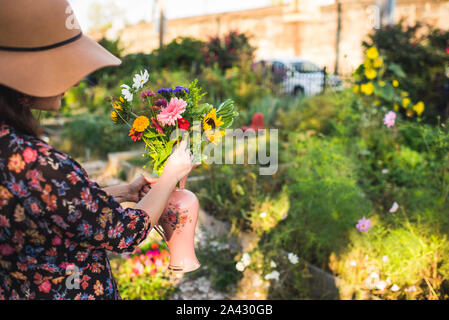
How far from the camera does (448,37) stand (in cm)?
645

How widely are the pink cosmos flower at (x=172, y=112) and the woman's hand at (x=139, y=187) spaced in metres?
0.21

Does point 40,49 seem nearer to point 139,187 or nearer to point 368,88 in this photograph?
point 139,187

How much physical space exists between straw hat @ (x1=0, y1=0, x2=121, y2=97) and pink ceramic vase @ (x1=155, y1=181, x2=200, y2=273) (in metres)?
0.56

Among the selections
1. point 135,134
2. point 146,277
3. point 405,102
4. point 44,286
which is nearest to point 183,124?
point 135,134

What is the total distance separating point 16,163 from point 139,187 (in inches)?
22.2

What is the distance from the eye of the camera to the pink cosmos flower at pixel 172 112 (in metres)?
1.57

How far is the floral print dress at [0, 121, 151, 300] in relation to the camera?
1.11 meters

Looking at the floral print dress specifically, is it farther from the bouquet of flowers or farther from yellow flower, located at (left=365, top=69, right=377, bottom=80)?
yellow flower, located at (left=365, top=69, right=377, bottom=80)

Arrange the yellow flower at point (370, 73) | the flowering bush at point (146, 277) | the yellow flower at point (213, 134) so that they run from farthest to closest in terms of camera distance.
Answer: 1. the yellow flower at point (370, 73)
2. the flowering bush at point (146, 277)
3. the yellow flower at point (213, 134)

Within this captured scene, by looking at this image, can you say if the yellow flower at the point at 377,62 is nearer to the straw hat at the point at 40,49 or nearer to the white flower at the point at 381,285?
the white flower at the point at 381,285

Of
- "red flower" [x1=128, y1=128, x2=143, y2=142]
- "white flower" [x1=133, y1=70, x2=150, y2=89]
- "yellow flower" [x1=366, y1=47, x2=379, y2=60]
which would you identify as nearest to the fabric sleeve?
"red flower" [x1=128, y1=128, x2=143, y2=142]

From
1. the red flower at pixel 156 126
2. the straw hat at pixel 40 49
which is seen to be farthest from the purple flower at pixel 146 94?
the straw hat at pixel 40 49

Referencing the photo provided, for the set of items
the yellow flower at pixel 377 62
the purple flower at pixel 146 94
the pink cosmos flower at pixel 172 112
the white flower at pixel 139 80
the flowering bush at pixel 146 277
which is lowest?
the flowering bush at pixel 146 277
